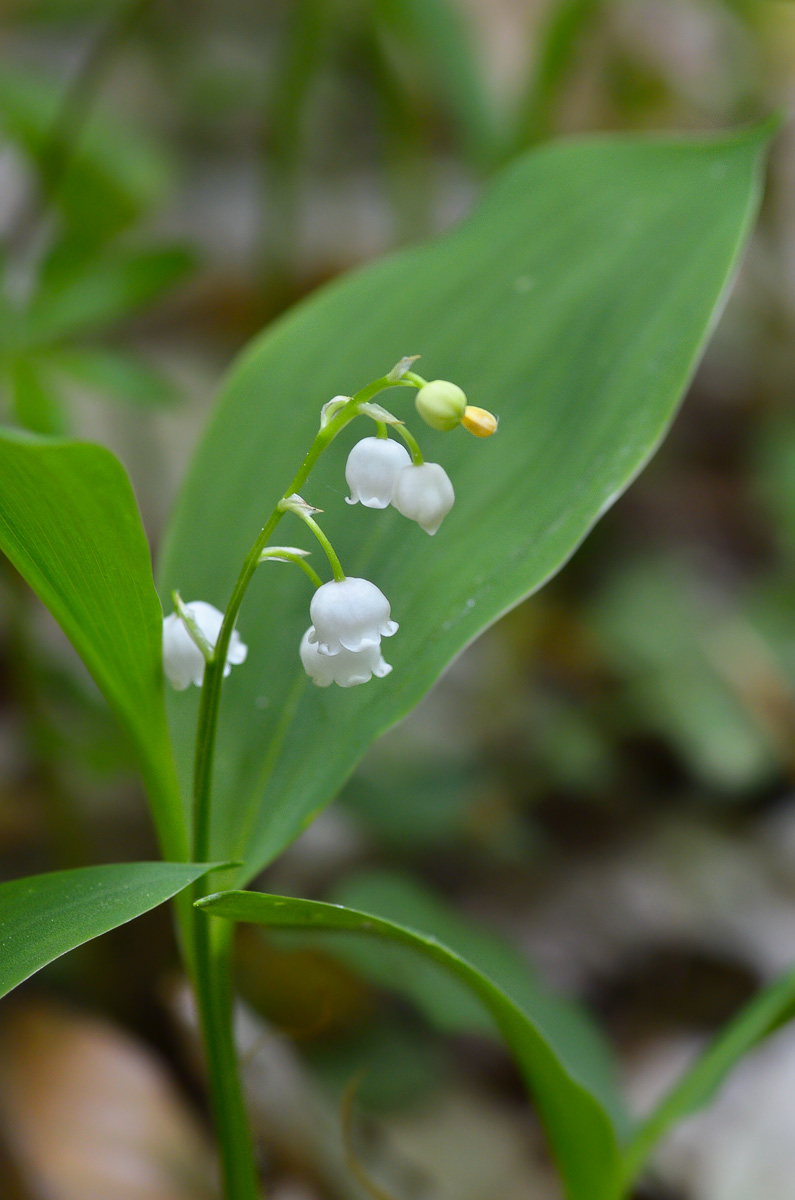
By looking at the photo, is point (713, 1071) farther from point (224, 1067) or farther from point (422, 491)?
point (422, 491)

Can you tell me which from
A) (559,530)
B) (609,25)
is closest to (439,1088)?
(559,530)

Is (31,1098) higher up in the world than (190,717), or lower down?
lower down

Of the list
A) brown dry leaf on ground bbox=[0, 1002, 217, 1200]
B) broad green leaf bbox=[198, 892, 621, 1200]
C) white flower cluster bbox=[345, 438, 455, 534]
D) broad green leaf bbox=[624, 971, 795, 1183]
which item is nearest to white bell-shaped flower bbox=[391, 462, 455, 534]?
white flower cluster bbox=[345, 438, 455, 534]

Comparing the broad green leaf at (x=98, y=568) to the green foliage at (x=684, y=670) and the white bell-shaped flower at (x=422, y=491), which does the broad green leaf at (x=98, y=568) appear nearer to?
the white bell-shaped flower at (x=422, y=491)

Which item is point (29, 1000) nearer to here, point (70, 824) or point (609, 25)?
point (70, 824)

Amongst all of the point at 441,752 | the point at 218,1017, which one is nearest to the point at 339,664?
the point at 218,1017

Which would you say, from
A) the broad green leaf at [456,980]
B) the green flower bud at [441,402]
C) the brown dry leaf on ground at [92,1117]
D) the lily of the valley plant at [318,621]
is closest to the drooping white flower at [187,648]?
the lily of the valley plant at [318,621]

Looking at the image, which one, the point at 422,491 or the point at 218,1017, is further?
the point at 218,1017
